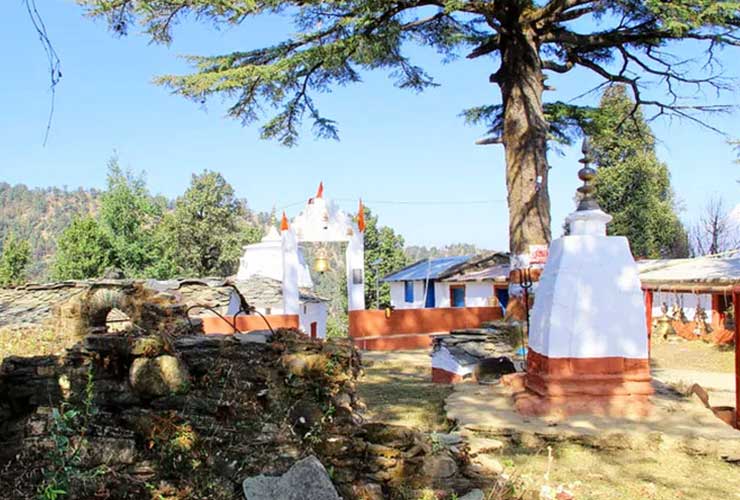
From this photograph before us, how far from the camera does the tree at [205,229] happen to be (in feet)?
109

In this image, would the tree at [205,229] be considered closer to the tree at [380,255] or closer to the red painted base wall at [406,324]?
the tree at [380,255]

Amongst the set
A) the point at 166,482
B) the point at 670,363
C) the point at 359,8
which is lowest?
the point at 670,363

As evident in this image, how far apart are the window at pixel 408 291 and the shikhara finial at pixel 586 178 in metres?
21.9

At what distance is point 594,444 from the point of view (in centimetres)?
580

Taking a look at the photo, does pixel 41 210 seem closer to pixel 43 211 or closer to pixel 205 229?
pixel 43 211

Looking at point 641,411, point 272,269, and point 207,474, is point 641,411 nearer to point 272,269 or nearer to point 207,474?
point 207,474

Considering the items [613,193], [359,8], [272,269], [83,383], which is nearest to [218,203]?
[272,269]

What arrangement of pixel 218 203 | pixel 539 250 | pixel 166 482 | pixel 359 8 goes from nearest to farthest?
pixel 166 482, pixel 359 8, pixel 539 250, pixel 218 203

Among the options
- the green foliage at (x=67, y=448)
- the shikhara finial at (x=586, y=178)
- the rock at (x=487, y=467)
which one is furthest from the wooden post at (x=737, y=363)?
the green foliage at (x=67, y=448)

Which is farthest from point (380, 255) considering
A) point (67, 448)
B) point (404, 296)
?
point (67, 448)

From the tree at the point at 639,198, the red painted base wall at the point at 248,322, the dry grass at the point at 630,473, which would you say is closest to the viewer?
the dry grass at the point at 630,473

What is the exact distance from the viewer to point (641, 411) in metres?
6.54

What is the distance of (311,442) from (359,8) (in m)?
8.87

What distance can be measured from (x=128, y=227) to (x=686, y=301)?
94.7 ft
